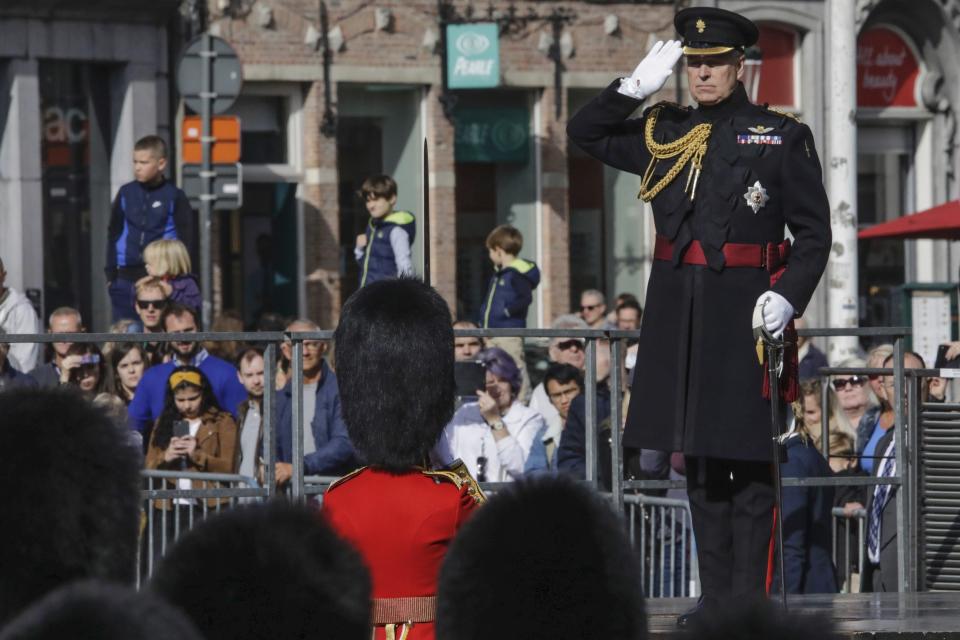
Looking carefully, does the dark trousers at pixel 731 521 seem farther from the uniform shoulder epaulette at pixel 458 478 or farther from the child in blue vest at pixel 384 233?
the child in blue vest at pixel 384 233

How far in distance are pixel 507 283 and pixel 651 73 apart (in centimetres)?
775

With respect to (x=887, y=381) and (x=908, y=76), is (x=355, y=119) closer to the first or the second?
(x=908, y=76)

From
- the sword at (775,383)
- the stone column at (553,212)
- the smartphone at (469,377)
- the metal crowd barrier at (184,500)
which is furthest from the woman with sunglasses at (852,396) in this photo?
the stone column at (553,212)

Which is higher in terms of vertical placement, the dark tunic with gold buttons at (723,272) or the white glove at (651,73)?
the white glove at (651,73)

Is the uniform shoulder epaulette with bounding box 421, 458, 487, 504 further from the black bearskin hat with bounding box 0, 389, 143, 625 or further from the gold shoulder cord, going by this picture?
the gold shoulder cord

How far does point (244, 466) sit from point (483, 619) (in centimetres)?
625

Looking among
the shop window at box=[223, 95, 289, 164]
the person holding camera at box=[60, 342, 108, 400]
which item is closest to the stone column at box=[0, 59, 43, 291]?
the shop window at box=[223, 95, 289, 164]

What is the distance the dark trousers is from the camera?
626 cm

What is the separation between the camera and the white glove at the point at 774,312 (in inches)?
237

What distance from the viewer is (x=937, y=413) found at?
833cm

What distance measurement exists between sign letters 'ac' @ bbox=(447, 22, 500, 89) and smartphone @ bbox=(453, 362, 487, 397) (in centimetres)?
1090

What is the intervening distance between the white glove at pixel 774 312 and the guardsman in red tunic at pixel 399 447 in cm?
149

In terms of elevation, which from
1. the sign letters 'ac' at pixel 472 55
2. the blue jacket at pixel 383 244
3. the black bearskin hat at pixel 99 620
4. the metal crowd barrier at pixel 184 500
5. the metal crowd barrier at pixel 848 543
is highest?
the sign letters 'ac' at pixel 472 55

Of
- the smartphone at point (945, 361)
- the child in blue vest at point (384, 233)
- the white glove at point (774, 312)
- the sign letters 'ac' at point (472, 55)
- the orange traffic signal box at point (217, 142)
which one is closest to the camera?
the white glove at point (774, 312)
